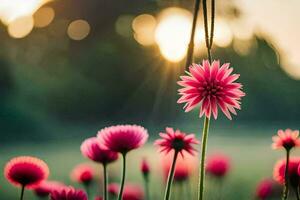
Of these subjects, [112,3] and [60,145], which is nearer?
[60,145]

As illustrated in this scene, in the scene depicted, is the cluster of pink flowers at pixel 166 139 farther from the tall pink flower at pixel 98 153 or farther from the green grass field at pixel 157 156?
the green grass field at pixel 157 156

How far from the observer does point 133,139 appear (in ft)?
3.64

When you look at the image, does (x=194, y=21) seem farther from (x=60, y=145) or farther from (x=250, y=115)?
(x=250, y=115)

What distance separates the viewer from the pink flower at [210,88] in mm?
965

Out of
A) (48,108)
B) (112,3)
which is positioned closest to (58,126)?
(48,108)

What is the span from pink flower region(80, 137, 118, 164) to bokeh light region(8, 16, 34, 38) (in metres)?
11.2

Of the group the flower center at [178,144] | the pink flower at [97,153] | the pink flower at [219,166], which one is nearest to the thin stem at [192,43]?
the flower center at [178,144]

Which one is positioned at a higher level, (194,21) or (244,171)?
(244,171)

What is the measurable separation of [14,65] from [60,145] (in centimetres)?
219

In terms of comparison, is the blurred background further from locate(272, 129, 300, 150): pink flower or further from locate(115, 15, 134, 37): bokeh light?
locate(272, 129, 300, 150): pink flower

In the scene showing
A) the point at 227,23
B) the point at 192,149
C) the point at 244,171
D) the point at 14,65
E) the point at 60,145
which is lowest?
the point at 192,149

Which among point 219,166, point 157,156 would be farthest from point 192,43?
point 157,156

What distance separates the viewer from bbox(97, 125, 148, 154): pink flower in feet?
3.58

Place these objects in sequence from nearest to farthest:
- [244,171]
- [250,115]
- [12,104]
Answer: [244,171]
[12,104]
[250,115]
